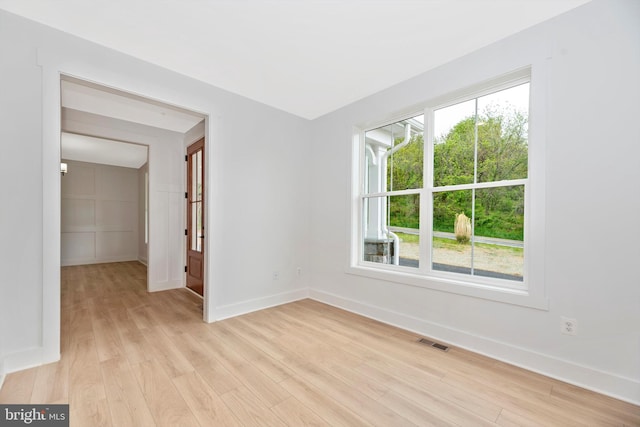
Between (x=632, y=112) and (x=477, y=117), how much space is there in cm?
102

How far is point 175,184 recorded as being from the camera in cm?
466

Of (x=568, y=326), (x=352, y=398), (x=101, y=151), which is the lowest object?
(x=352, y=398)

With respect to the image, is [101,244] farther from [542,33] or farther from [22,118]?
[542,33]

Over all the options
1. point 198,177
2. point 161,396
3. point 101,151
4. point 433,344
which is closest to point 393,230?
point 433,344

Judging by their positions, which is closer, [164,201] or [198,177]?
[198,177]

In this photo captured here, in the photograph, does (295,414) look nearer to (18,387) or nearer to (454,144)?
(18,387)

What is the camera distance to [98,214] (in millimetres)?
7113

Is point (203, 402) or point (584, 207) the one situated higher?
point (584, 207)

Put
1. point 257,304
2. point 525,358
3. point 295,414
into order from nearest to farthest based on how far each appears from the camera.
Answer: point 295,414 → point 525,358 → point 257,304

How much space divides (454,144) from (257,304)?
3034 millimetres

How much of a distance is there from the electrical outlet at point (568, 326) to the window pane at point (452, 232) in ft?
2.44

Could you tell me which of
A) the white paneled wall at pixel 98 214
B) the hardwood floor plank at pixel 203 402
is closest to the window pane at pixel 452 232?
the hardwood floor plank at pixel 203 402

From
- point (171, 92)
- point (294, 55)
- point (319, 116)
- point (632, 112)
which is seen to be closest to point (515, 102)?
point (632, 112)

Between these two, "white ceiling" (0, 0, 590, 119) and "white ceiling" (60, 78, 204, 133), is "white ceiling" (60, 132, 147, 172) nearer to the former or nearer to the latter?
"white ceiling" (60, 78, 204, 133)
